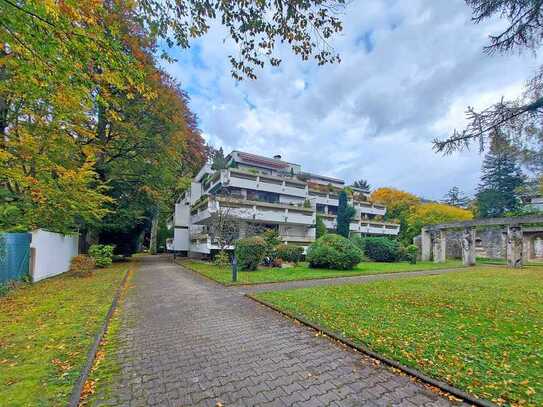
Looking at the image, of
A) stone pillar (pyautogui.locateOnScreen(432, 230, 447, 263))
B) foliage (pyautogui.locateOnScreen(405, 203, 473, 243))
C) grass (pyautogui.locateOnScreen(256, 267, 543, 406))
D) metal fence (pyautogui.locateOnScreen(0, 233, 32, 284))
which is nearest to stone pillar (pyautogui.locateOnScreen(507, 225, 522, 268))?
stone pillar (pyautogui.locateOnScreen(432, 230, 447, 263))

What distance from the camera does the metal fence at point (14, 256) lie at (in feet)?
24.9

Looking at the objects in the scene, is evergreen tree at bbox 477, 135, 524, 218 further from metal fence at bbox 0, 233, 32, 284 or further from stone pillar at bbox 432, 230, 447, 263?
metal fence at bbox 0, 233, 32, 284

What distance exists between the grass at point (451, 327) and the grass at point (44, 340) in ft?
13.0

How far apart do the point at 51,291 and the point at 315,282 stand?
9.10 meters

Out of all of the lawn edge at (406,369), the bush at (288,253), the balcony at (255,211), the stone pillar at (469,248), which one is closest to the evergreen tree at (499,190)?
the stone pillar at (469,248)

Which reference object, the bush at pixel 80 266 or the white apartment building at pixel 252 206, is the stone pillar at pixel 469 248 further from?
the bush at pixel 80 266

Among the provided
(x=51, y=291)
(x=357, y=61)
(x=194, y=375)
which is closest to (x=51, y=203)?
(x=51, y=291)

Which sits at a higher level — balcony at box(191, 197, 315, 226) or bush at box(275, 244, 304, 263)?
balcony at box(191, 197, 315, 226)

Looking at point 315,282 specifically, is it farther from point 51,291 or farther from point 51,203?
point 51,203

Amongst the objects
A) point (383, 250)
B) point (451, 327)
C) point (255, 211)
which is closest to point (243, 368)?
point (451, 327)

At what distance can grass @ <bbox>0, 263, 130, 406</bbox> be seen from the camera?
109 inches

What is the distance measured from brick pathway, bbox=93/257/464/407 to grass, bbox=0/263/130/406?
0.57m

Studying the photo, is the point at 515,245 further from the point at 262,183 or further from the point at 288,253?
the point at 262,183

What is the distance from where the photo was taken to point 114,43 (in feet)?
15.5
